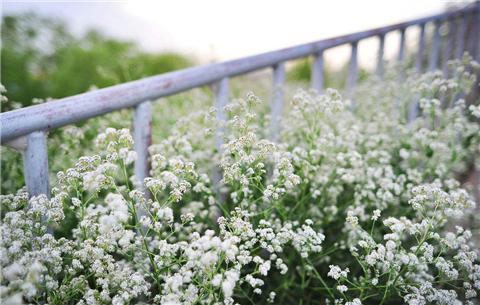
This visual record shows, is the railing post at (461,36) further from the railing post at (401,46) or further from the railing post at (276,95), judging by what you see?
the railing post at (276,95)

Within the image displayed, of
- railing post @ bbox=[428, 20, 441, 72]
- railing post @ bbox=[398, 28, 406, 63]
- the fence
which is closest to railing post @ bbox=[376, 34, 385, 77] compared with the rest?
the fence

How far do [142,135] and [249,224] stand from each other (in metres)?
0.85

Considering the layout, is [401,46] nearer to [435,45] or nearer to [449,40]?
[435,45]

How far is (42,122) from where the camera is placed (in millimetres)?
1683

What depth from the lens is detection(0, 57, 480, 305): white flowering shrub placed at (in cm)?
151

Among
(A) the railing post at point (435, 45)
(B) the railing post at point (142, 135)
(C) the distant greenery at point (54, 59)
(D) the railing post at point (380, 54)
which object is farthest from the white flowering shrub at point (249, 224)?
(C) the distant greenery at point (54, 59)

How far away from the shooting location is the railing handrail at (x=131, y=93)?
1.63 metres

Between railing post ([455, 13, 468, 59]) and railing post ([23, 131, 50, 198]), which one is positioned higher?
railing post ([455, 13, 468, 59])

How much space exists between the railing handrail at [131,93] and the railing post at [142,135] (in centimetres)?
5

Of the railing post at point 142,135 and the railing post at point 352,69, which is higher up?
the railing post at point 352,69

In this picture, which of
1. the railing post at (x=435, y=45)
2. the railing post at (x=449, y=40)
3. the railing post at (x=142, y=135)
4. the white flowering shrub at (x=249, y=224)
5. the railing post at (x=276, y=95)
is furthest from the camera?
the railing post at (x=449, y=40)

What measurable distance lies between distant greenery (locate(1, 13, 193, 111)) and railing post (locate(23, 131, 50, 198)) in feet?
14.3

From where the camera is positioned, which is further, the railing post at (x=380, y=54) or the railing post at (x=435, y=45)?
the railing post at (x=435, y=45)

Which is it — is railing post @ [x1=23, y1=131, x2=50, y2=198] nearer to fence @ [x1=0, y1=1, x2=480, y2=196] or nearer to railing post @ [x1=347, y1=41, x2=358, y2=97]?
fence @ [x1=0, y1=1, x2=480, y2=196]
